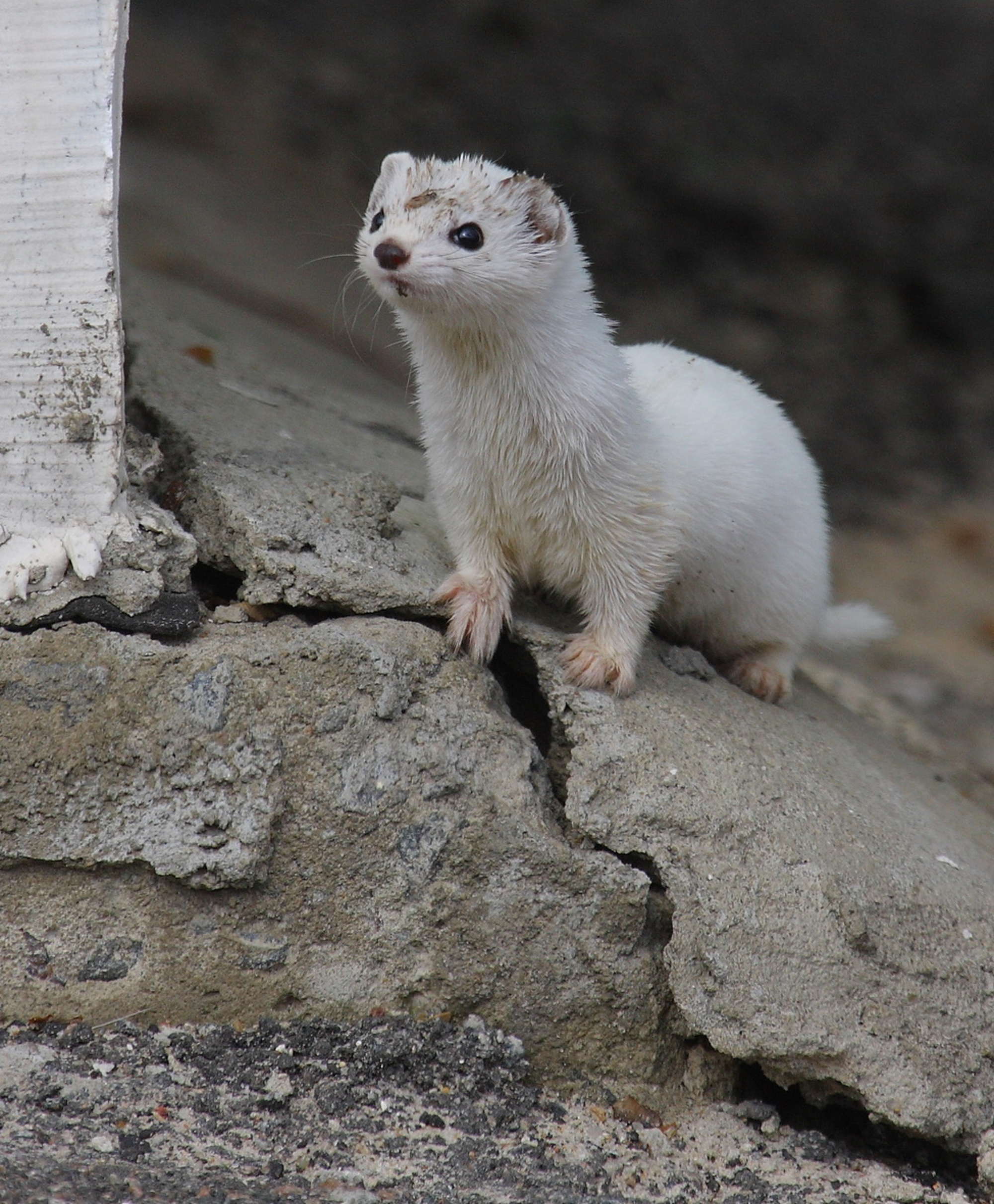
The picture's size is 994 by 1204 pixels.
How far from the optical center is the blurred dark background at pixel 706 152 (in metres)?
9.22

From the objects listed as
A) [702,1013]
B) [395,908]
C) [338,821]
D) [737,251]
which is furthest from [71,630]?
[737,251]

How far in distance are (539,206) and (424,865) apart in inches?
58.9

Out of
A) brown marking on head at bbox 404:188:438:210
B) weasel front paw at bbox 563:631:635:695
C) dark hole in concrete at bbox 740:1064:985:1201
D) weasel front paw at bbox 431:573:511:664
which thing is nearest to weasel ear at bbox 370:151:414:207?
brown marking on head at bbox 404:188:438:210

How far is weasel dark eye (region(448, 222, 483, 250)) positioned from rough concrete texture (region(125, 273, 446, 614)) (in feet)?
2.46

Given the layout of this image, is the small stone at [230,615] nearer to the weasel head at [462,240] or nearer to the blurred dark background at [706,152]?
the weasel head at [462,240]

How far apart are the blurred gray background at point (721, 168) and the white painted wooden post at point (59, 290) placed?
4523 millimetres

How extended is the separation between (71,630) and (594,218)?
24.8 feet

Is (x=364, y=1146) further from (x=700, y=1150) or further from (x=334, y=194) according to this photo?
(x=334, y=194)

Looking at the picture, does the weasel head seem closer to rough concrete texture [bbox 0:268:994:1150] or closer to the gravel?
rough concrete texture [bbox 0:268:994:1150]

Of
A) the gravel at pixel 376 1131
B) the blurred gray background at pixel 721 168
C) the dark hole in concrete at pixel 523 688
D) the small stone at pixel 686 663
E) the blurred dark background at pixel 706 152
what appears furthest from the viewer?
the blurred dark background at pixel 706 152

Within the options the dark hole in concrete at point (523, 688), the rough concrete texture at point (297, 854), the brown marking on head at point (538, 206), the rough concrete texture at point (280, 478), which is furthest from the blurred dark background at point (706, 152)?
the rough concrete texture at point (297, 854)

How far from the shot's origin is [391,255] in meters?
2.92

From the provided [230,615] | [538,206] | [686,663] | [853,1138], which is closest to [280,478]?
[230,615]

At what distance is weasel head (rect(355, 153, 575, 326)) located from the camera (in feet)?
9.71
